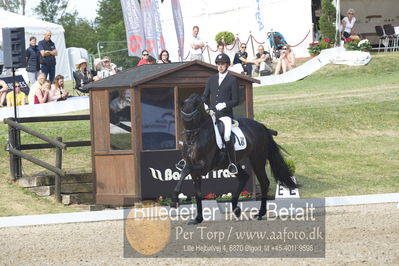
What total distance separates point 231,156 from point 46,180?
17.5 feet

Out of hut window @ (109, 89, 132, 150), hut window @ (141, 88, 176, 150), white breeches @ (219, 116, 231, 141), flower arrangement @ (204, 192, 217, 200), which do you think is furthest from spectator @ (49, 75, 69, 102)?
white breeches @ (219, 116, 231, 141)

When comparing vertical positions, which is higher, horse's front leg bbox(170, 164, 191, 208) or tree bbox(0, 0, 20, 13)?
tree bbox(0, 0, 20, 13)

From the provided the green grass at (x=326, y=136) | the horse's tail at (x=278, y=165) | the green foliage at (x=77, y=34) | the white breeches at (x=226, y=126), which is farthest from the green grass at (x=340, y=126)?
the green foliage at (x=77, y=34)

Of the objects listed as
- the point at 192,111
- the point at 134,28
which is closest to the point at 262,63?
the point at 134,28

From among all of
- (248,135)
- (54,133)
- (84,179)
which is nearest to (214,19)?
(54,133)

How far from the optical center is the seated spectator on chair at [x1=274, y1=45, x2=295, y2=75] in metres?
30.7

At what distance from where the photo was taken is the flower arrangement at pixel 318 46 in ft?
Answer: 108

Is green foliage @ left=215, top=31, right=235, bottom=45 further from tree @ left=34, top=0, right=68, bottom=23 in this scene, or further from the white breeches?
tree @ left=34, top=0, right=68, bottom=23

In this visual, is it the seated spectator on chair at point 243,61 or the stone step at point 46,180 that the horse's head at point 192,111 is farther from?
the seated spectator on chair at point 243,61

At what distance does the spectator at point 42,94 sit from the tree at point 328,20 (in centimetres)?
1384

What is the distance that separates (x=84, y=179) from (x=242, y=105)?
12.8 feet

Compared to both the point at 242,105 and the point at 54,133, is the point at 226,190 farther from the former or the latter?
the point at 54,133

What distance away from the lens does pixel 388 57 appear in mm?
31906

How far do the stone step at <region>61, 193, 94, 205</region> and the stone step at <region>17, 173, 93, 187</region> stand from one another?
315 millimetres
